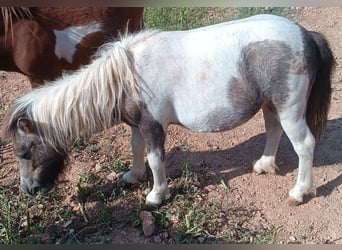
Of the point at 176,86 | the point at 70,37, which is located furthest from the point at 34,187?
the point at 70,37

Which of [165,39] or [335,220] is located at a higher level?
[165,39]

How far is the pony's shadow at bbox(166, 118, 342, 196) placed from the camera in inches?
156

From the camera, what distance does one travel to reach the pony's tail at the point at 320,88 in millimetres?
3305

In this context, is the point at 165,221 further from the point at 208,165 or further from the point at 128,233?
the point at 208,165

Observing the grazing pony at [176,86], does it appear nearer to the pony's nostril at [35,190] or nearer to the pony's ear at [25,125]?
the pony's ear at [25,125]

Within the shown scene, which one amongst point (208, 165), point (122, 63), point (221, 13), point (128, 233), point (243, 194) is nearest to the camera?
point (122, 63)

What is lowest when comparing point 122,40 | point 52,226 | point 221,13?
point 52,226

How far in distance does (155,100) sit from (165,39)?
1.33ft

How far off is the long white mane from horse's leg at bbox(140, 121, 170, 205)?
0.84 feet

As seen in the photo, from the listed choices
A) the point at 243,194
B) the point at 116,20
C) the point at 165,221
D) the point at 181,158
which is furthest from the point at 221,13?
the point at 165,221

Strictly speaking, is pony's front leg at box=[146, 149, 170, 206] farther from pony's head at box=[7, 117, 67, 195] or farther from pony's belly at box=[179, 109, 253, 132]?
pony's head at box=[7, 117, 67, 195]

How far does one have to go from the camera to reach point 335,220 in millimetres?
3479

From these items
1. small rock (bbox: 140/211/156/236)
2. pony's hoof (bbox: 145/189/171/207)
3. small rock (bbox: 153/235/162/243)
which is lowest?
small rock (bbox: 153/235/162/243)

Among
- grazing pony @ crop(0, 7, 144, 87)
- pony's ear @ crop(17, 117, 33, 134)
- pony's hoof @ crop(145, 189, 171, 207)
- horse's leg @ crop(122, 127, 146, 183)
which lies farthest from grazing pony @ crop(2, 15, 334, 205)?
grazing pony @ crop(0, 7, 144, 87)
